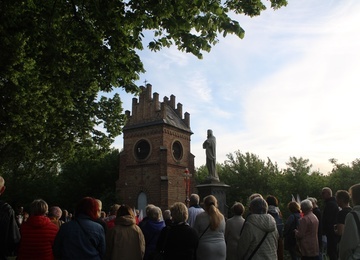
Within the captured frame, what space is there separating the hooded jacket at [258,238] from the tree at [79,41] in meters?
4.06

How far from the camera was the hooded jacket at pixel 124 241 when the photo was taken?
17.9 feet

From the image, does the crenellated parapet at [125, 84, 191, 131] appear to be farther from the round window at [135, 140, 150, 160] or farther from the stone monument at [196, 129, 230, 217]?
the stone monument at [196, 129, 230, 217]

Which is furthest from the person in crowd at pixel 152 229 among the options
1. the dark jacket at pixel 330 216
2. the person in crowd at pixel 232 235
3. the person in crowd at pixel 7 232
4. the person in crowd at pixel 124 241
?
the dark jacket at pixel 330 216

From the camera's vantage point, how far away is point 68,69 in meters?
9.81

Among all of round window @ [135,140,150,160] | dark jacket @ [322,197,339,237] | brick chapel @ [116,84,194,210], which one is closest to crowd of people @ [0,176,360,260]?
dark jacket @ [322,197,339,237]

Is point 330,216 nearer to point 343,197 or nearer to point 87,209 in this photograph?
point 343,197

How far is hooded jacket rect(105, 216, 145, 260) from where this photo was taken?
5461mm

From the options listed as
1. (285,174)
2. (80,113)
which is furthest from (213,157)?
(285,174)

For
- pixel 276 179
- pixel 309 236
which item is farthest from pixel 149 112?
pixel 309 236

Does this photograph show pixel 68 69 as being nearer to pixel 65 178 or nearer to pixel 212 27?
pixel 212 27

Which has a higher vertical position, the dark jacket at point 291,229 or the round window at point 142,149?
the round window at point 142,149

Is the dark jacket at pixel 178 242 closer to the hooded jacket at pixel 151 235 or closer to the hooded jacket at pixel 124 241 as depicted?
the hooded jacket at pixel 124 241

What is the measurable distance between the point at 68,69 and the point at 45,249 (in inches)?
220

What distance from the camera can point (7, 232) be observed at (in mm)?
4980
